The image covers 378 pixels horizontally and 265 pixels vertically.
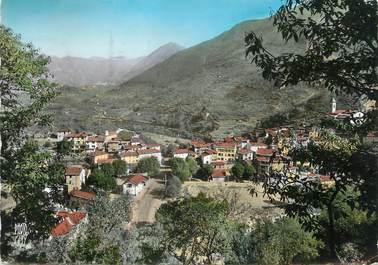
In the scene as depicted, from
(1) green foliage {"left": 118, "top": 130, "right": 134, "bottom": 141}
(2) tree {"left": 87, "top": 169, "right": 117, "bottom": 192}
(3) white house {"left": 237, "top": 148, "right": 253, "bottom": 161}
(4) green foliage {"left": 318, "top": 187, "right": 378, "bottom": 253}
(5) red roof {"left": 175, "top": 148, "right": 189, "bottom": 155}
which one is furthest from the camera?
(1) green foliage {"left": 118, "top": 130, "right": 134, "bottom": 141}

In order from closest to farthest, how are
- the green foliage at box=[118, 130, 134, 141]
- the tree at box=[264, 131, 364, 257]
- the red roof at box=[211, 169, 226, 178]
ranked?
the tree at box=[264, 131, 364, 257] → the red roof at box=[211, 169, 226, 178] → the green foliage at box=[118, 130, 134, 141]

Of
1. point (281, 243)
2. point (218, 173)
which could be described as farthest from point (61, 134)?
point (281, 243)

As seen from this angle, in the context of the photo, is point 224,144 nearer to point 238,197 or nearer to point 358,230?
point 238,197

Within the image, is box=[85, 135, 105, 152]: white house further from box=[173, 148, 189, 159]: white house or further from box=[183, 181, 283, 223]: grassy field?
box=[183, 181, 283, 223]: grassy field

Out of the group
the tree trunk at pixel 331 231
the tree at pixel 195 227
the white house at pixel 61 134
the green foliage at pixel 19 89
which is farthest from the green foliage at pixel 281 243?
the green foliage at pixel 19 89

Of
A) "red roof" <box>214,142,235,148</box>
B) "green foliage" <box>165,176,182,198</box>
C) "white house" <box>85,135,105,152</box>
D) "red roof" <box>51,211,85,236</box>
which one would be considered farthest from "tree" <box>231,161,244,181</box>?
"red roof" <box>51,211,85,236</box>

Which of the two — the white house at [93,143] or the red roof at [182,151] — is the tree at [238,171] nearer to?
the red roof at [182,151]
